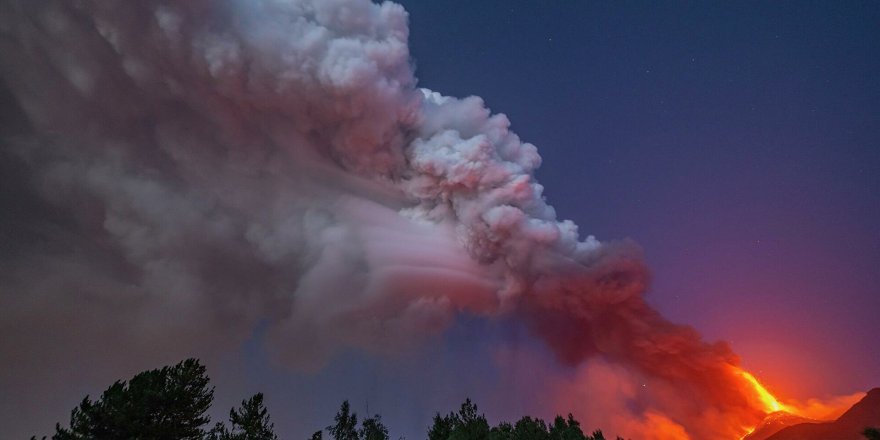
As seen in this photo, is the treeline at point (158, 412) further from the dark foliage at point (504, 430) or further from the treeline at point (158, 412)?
the dark foliage at point (504, 430)

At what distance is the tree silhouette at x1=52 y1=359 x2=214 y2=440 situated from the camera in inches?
1036

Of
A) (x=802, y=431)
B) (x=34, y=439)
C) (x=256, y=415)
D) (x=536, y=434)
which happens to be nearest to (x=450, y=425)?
(x=536, y=434)

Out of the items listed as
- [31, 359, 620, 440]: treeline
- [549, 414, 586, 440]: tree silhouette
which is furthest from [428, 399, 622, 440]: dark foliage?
[31, 359, 620, 440]: treeline

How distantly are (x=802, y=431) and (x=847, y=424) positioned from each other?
10.7 meters

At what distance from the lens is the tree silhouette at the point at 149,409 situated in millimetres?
26312

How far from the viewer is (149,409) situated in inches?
1092

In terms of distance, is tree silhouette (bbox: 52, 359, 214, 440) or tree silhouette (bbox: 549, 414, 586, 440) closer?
tree silhouette (bbox: 52, 359, 214, 440)

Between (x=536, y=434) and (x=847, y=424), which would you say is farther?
(x=847, y=424)

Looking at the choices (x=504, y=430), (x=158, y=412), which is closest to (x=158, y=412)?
(x=158, y=412)

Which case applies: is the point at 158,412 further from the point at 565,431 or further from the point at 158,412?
the point at 565,431

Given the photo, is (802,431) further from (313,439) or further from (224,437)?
(224,437)

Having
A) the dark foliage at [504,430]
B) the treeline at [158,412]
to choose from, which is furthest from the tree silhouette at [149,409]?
the dark foliage at [504,430]

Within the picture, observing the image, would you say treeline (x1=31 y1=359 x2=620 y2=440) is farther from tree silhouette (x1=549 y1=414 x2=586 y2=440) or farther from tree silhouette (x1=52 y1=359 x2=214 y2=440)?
tree silhouette (x1=549 y1=414 x2=586 y2=440)

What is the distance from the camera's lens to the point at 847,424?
8650cm
